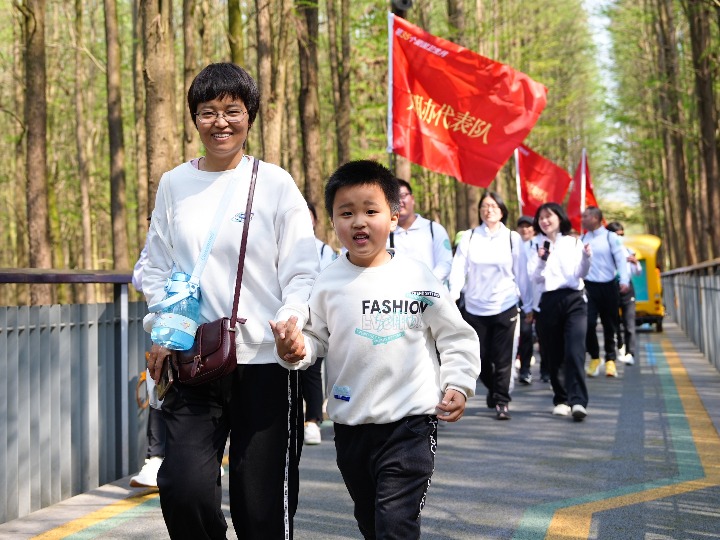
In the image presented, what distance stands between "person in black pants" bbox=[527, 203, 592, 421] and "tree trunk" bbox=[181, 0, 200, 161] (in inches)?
250

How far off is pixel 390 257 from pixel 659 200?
52.1m

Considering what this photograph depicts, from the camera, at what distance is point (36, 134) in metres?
18.4

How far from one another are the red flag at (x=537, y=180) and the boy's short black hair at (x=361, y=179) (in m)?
18.8

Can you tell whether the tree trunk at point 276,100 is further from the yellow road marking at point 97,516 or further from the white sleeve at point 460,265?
the yellow road marking at point 97,516

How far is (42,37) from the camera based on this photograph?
59.4 ft

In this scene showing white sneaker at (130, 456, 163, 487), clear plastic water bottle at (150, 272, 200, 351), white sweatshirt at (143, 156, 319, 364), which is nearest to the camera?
clear plastic water bottle at (150, 272, 200, 351)

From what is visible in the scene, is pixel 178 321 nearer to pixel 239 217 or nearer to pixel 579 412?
pixel 239 217

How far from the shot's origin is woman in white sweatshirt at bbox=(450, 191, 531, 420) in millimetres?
10672

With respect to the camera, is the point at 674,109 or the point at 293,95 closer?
the point at 293,95

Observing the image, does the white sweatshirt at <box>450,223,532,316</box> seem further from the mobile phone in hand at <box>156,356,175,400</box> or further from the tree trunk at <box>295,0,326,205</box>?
the tree trunk at <box>295,0,326,205</box>

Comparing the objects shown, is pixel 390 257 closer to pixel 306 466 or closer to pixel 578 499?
pixel 578 499

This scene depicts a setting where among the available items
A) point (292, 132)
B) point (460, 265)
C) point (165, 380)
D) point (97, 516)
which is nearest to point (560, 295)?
point (460, 265)

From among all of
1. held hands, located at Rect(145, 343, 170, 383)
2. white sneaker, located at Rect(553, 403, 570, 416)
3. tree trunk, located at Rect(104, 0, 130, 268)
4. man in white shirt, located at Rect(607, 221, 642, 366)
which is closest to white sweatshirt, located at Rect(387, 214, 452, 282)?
white sneaker, located at Rect(553, 403, 570, 416)

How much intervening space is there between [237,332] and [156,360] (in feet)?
0.89
